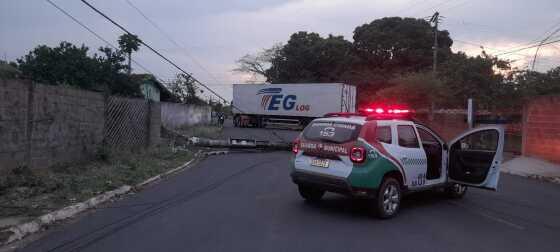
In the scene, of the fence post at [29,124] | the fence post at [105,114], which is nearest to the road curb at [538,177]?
the fence post at [105,114]

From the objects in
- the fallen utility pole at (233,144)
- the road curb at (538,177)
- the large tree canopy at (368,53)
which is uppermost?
the large tree canopy at (368,53)

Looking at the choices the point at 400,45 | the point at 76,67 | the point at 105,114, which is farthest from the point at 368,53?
the point at 105,114

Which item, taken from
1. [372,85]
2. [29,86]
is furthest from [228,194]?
[372,85]

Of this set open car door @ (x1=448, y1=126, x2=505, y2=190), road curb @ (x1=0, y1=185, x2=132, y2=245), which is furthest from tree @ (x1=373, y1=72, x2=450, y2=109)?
road curb @ (x1=0, y1=185, x2=132, y2=245)

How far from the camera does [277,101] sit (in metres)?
42.9

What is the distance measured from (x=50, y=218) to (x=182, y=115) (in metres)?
31.8

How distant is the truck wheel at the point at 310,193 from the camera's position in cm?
962

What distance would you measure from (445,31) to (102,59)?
38933 millimetres

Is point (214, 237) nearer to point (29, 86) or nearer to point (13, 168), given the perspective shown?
point (13, 168)

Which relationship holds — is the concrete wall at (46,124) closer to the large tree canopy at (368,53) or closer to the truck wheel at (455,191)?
the truck wheel at (455,191)

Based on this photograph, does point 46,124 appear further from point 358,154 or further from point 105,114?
point 358,154

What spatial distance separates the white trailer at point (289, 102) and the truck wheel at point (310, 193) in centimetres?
2819

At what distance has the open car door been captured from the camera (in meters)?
9.62

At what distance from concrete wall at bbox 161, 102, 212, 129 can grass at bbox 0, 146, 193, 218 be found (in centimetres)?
1510
